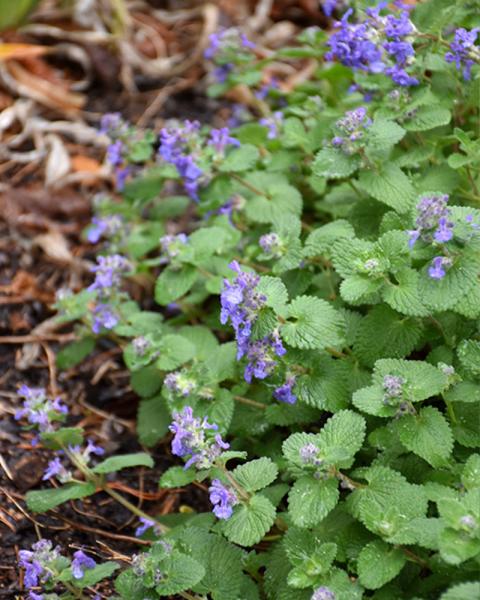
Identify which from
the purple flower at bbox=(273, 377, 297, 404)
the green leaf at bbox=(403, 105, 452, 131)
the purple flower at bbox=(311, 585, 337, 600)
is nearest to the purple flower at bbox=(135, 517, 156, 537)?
the purple flower at bbox=(273, 377, 297, 404)

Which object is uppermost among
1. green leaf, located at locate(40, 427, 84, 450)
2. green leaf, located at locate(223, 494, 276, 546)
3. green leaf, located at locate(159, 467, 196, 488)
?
green leaf, located at locate(223, 494, 276, 546)

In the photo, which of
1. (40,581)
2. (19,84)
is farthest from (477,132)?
(19,84)

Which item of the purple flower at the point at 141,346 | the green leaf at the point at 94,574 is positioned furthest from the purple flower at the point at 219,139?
the green leaf at the point at 94,574

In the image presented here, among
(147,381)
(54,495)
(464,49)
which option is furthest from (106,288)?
(464,49)

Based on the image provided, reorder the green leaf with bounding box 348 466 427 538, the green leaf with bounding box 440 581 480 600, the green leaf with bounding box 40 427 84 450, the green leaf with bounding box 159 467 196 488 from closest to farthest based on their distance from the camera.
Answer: the green leaf with bounding box 440 581 480 600, the green leaf with bounding box 348 466 427 538, the green leaf with bounding box 159 467 196 488, the green leaf with bounding box 40 427 84 450

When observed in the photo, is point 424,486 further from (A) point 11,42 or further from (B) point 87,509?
(A) point 11,42

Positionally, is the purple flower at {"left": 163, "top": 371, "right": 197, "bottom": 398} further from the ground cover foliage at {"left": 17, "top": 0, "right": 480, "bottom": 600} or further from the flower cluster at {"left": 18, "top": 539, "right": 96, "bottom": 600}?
the flower cluster at {"left": 18, "top": 539, "right": 96, "bottom": 600}

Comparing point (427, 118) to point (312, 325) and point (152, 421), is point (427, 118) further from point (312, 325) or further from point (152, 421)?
point (152, 421)
